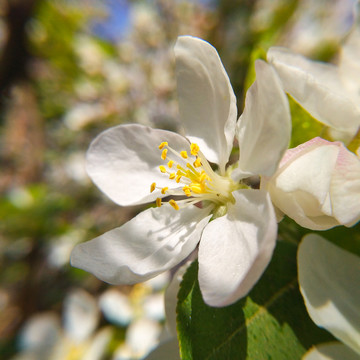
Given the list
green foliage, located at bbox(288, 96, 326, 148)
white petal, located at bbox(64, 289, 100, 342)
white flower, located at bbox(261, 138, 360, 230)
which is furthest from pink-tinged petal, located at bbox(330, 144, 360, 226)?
white petal, located at bbox(64, 289, 100, 342)

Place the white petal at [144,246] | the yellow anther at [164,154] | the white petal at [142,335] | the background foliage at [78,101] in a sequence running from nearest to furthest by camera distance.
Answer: the white petal at [144,246], the yellow anther at [164,154], the white petal at [142,335], the background foliage at [78,101]

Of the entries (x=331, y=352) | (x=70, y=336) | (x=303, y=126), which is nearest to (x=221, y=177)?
(x=303, y=126)

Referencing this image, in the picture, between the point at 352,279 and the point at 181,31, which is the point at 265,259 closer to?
the point at 352,279

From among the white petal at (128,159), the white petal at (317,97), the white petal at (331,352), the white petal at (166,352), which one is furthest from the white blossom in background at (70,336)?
the white petal at (317,97)

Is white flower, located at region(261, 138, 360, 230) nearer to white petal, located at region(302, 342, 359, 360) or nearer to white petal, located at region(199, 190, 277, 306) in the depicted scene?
white petal, located at region(199, 190, 277, 306)

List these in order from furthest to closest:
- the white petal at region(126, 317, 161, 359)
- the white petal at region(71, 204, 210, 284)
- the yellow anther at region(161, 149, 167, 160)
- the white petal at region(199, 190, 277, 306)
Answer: the white petal at region(126, 317, 161, 359)
the yellow anther at region(161, 149, 167, 160)
the white petal at region(71, 204, 210, 284)
the white petal at region(199, 190, 277, 306)

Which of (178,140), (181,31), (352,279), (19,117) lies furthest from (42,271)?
(352,279)

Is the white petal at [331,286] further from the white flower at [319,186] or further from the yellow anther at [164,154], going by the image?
the yellow anther at [164,154]

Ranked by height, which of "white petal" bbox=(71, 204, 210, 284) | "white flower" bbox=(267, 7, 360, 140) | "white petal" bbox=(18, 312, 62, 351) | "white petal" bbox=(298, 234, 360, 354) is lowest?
"white petal" bbox=(18, 312, 62, 351)
